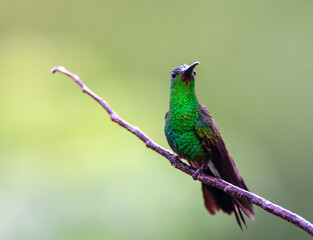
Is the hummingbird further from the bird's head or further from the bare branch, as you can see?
the bare branch

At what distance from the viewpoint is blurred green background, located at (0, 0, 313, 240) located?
3.80m

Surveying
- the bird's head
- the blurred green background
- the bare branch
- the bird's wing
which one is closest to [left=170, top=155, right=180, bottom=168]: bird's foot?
the bare branch

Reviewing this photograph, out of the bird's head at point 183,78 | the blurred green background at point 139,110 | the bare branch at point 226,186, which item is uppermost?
the blurred green background at point 139,110

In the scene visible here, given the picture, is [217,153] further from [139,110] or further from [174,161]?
[139,110]

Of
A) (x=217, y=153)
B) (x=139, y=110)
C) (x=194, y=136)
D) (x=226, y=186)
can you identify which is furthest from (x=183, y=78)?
(x=139, y=110)

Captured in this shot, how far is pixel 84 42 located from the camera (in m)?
5.61

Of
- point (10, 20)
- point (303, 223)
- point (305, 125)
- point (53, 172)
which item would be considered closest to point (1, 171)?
point (53, 172)

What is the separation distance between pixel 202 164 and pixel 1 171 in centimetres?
227

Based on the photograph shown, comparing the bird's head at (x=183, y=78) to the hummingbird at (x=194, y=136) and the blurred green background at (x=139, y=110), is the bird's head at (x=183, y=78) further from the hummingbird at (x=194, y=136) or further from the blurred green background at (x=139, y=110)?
the blurred green background at (x=139, y=110)

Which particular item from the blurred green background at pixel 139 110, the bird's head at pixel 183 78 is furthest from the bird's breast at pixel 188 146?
the blurred green background at pixel 139 110

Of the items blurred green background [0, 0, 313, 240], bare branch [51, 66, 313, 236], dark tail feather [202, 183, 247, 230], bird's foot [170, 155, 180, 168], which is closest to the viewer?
bare branch [51, 66, 313, 236]

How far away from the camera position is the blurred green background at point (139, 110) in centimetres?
380

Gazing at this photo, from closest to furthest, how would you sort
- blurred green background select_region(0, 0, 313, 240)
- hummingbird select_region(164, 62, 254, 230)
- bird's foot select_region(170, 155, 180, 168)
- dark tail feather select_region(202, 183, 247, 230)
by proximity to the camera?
bird's foot select_region(170, 155, 180, 168) → hummingbird select_region(164, 62, 254, 230) → dark tail feather select_region(202, 183, 247, 230) → blurred green background select_region(0, 0, 313, 240)

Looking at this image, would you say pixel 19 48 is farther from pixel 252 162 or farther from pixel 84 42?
pixel 252 162
